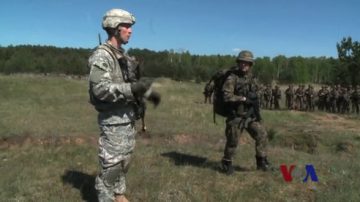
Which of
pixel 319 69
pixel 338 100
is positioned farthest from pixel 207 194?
pixel 319 69

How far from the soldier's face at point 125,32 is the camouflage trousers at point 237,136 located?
8.61 ft

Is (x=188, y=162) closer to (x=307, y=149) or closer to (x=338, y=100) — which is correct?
(x=307, y=149)

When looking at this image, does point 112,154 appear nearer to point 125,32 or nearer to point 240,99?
point 125,32

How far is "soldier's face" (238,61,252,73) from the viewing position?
6.63 meters

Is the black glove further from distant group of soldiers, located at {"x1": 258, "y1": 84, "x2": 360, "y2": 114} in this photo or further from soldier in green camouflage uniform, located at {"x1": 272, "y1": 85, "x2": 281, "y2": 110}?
soldier in green camouflage uniform, located at {"x1": 272, "y1": 85, "x2": 281, "y2": 110}

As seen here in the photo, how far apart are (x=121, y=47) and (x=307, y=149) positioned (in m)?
11.1

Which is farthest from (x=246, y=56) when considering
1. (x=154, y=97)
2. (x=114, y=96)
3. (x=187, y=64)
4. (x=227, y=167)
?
(x=187, y=64)

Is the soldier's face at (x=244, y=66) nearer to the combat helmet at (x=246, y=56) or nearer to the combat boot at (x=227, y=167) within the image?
the combat helmet at (x=246, y=56)

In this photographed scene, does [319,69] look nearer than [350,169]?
No

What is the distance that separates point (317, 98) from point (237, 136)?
2732cm

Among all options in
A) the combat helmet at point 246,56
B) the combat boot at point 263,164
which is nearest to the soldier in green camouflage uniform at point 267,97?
the combat boot at point 263,164

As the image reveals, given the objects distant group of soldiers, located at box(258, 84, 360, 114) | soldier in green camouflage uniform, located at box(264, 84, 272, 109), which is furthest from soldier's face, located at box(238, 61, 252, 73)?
soldier in green camouflage uniform, located at box(264, 84, 272, 109)

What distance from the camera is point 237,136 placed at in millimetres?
6816

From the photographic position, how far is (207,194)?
5855 millimetres
